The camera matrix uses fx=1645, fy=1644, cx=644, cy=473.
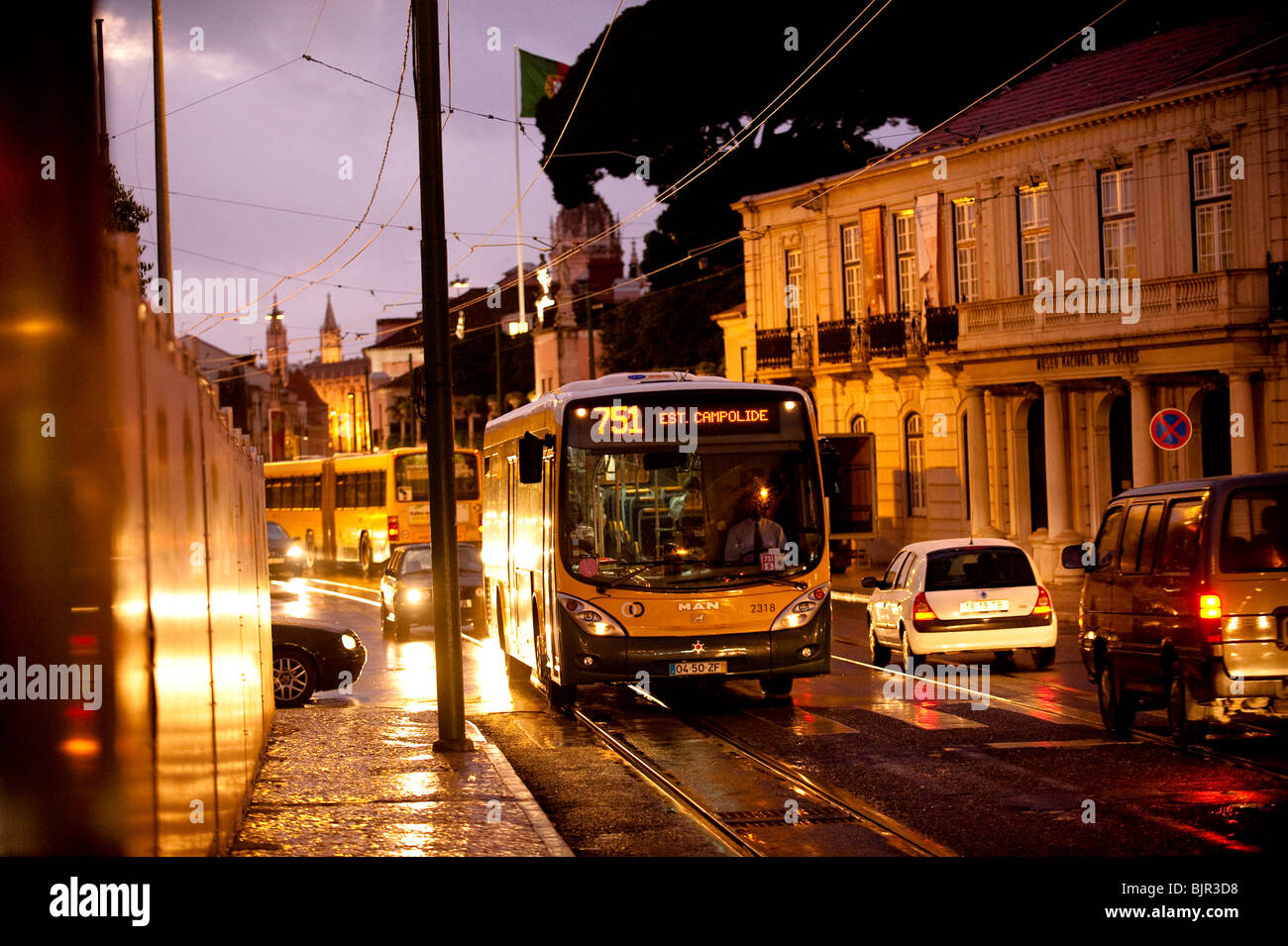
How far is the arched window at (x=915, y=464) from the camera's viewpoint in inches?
1689

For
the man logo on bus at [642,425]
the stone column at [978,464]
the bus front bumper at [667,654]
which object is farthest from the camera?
the stone column at [978,464]

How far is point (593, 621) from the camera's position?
16.2m

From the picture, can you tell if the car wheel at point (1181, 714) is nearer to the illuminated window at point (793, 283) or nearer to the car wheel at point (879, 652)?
the car wheel at point (879, 652)

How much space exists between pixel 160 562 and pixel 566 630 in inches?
424

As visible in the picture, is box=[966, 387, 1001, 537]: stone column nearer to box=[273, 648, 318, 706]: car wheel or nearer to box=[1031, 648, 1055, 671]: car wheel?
box=[1031, 648, 1055, 671]: car wheel

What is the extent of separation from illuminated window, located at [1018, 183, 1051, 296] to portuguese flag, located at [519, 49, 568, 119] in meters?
19.9

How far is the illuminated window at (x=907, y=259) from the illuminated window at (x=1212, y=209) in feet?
31.0

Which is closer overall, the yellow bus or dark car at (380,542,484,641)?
the yellow bus

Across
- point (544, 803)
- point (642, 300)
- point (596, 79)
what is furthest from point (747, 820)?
point (642, 300)

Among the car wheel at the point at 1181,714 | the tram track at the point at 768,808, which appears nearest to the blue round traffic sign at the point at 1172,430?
the tram track at the point at 768,808

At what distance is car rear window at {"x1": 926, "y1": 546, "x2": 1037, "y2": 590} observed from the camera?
760 inches

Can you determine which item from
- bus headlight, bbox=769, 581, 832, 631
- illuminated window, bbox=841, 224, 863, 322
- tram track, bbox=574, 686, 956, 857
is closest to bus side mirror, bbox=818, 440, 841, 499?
bus headlight, bbox=769, 581, 832, 631

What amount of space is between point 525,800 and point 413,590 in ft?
59.9
